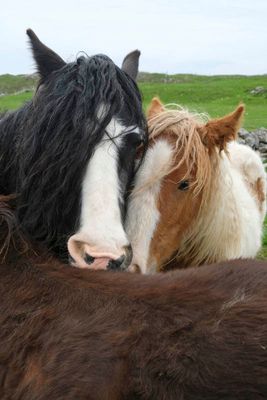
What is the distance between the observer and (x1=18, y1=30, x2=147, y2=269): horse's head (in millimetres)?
3586

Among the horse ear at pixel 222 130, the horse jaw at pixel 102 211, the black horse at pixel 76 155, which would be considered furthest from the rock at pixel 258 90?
the horse jaw at pixel 102 211

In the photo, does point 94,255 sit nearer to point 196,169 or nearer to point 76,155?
point 76,155

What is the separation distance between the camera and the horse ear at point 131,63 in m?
4.76

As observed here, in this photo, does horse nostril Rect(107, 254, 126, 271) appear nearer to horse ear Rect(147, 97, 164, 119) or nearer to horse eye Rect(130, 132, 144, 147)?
horse eye Rect(130, 132, 144, 147)

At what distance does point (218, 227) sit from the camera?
4.85 metres

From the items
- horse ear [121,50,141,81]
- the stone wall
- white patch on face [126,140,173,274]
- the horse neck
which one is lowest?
the stone wall

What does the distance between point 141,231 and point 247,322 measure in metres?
1.85

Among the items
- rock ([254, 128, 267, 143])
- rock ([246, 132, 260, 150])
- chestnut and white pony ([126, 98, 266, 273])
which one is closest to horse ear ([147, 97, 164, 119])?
chestnut and white pony ([126, 98, 266, 273])

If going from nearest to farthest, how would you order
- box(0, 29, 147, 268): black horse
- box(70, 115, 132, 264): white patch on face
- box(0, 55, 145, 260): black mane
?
box(70, 115, 132, 264): white patch on face, box(0, 29, 147, 268): black horse, box(0, 55, 145, 260): black mane

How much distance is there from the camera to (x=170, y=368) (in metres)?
2.25

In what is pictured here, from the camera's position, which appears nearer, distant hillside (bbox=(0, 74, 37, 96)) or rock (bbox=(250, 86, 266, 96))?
rock (bbox=(250, 86, 266, 96))

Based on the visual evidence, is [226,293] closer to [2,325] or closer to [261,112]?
[2,325]

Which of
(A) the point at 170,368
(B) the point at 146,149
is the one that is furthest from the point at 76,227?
(A) the point at 170,368

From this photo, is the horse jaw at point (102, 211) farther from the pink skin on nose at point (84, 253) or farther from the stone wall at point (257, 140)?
the stone wall at point (257, 140)
